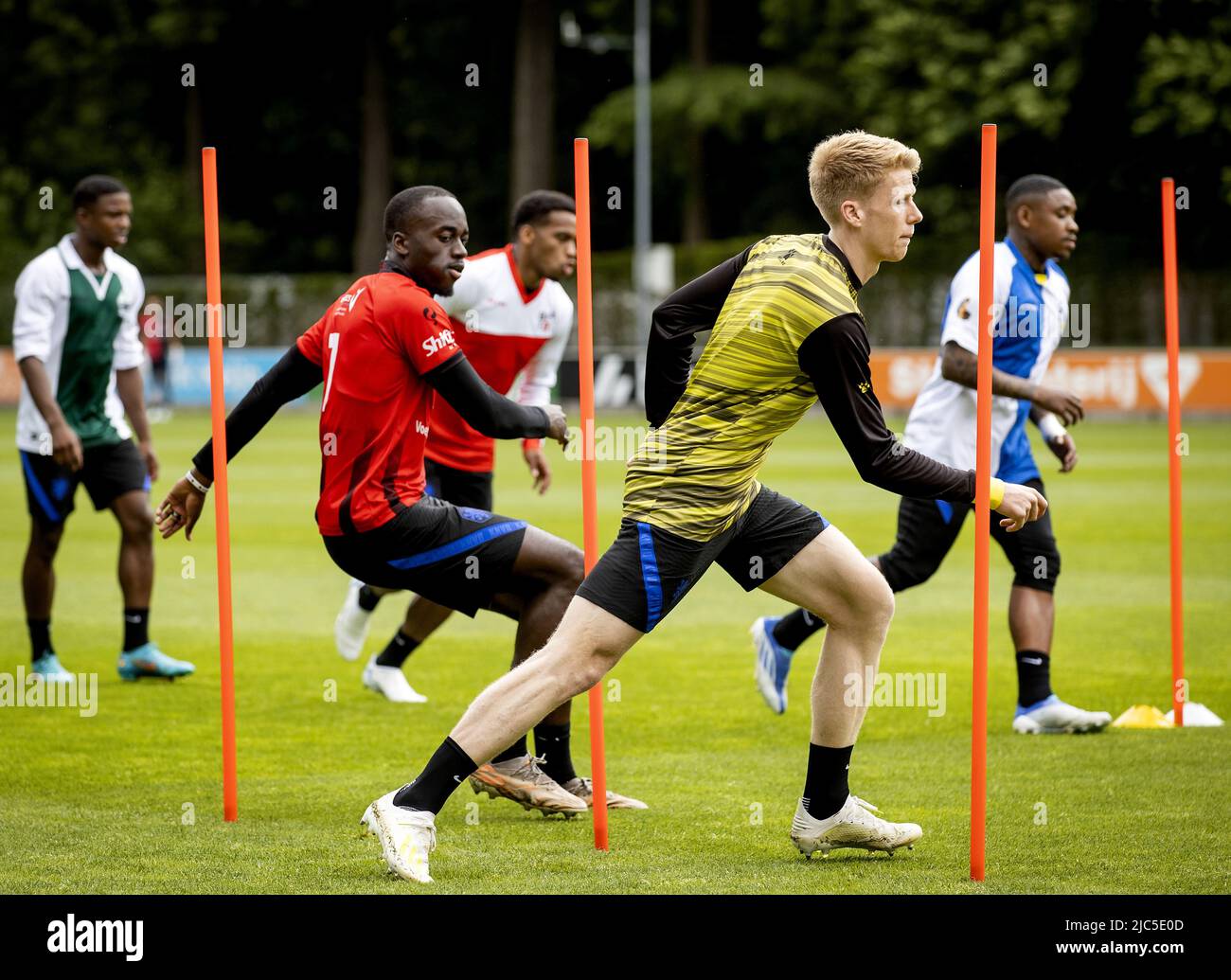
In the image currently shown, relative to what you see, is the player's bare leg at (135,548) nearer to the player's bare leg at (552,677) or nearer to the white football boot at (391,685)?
the white football boot at (391,685)

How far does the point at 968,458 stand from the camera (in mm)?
8352

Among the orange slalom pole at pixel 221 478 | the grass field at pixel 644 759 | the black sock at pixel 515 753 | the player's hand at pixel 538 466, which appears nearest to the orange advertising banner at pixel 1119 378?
the grass field at pixel 644 759

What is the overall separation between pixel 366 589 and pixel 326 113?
149 feet

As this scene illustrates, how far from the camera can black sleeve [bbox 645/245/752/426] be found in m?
5.57

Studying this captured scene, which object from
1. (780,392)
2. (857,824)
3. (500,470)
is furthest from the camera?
(500,470)

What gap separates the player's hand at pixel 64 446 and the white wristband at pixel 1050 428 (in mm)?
4609

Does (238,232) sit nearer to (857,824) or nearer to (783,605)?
(783,605)

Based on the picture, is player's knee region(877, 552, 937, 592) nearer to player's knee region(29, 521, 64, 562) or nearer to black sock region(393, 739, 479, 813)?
black sock region(393, 739, 479, 813)

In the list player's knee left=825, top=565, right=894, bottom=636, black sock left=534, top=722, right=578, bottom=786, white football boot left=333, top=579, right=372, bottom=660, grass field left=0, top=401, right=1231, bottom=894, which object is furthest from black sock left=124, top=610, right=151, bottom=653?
player's knee left=825, top=565, right=894, bottom=636

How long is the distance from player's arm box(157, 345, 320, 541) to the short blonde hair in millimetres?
1877

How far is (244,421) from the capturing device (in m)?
6.30

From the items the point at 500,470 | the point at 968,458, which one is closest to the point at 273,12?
the point at 500,470

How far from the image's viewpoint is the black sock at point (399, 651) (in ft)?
29.6

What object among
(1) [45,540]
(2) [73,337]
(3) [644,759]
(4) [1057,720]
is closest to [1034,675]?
(4) [1057,720]
